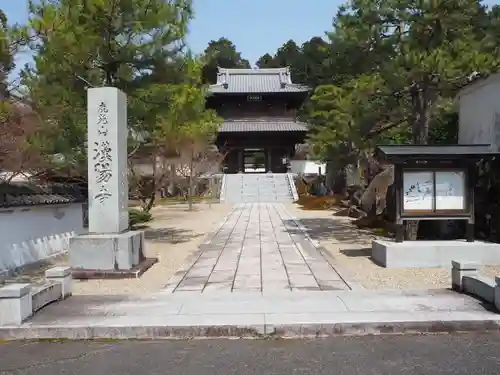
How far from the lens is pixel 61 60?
37.9 ft

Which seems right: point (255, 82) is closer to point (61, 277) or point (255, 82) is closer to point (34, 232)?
point (34, 232)

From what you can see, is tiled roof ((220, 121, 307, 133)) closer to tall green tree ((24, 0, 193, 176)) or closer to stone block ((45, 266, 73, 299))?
tall green tree ((24, 0, 193, 176))

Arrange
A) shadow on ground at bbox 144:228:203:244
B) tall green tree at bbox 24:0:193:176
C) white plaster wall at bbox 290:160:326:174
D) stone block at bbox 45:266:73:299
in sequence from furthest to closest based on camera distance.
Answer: white plaster wall at bbox 290:160:326:174
shadow on ground at bbox 144:228:203:244
tall green tree at bbox 24:0:193:176
stone block at bbox 45:266:73:299

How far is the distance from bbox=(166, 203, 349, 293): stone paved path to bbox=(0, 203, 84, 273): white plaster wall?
312 cm

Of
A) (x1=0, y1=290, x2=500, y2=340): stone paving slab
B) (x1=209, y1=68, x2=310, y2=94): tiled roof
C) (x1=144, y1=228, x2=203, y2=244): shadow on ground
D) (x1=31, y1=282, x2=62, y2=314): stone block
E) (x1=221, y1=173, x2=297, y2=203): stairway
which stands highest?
(x1=209, y1=68, x2=310, y2=94): tiled roof

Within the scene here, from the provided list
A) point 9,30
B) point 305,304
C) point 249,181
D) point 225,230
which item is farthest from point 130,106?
point 249,181

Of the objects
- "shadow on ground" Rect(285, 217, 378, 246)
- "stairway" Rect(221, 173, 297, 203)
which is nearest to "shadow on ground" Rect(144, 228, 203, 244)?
"shadow on ground" Rect(285, 217, 378, 246)

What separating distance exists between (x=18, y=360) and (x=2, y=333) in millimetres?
780

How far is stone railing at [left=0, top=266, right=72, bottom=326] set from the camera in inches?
231

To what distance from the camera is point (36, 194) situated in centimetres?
1114

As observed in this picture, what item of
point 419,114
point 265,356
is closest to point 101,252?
point 265,356

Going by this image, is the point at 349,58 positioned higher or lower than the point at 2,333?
higher

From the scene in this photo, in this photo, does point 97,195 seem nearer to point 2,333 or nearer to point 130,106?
point 130,106

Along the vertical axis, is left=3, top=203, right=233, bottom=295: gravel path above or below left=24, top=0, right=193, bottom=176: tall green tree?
below
